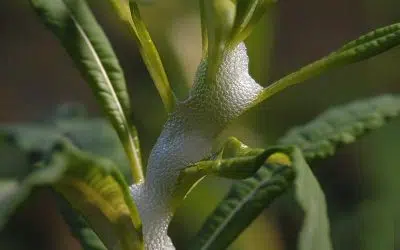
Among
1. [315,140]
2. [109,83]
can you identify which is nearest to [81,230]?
[109,83]

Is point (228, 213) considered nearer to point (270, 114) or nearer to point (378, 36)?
point (378, 36)

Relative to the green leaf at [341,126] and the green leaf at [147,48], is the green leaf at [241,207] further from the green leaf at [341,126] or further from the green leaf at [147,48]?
the green leaf at [147,48]

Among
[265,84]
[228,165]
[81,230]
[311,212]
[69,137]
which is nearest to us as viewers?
[311,212]

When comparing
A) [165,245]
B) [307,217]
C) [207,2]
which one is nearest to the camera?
[307,217]

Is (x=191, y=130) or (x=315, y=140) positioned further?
(x=315, y=140)

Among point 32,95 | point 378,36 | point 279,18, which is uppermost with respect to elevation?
point 378,36

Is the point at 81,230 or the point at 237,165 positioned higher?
the point at 237,165

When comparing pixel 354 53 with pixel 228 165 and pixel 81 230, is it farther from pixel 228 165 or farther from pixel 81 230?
pixel 81 230

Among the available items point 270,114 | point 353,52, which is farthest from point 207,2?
point 270,114
